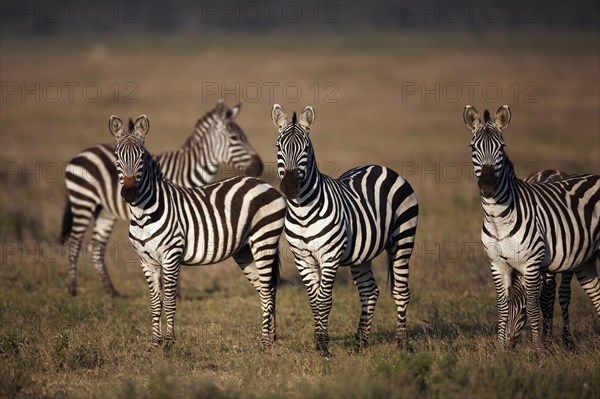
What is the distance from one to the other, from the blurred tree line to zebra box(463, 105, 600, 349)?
115 meters

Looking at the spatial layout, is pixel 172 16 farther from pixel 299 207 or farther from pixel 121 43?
pixel 299 207

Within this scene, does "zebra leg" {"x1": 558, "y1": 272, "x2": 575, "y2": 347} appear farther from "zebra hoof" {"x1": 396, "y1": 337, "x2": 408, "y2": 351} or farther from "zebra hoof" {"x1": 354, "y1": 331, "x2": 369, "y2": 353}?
"zebra hoof" {"x1": 354, "y1": 331, "x2": 369, "y2": 353}

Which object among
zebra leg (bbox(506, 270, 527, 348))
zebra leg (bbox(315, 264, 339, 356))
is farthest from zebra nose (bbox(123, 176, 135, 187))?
zebra leg (bbox(506, 270, 527, 348))

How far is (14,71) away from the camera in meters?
53.5

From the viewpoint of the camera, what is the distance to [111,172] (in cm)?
1195

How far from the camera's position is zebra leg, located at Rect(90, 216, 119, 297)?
12102mm

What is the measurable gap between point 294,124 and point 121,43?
97120mm

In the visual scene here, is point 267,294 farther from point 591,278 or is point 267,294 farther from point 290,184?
point 591,278

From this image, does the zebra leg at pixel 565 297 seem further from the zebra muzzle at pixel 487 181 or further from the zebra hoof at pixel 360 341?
the zebra hoof at pixel 360 341

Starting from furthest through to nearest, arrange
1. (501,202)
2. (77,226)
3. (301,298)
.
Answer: (77,226) < (301,298) < (501,202)

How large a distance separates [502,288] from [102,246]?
7.18 meters

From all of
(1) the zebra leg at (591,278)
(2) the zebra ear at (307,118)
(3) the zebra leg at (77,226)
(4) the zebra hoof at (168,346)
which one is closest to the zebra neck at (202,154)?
(3) the zebra leg at (77,226)

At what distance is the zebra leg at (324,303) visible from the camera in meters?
7.97

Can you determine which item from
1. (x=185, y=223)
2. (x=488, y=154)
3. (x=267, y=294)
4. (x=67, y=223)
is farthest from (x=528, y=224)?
(x=67, y=223)
